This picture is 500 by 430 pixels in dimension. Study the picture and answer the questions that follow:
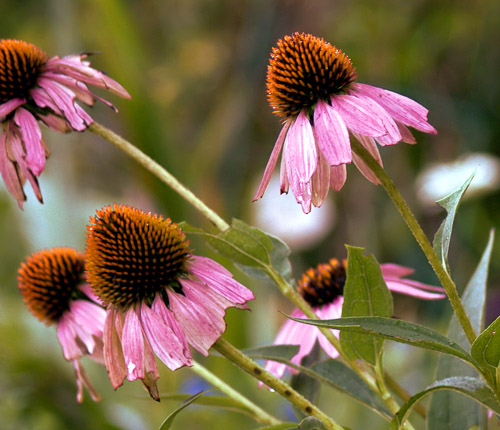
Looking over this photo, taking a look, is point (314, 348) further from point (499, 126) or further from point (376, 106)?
point (499, 126)

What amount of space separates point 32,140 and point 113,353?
0.12m

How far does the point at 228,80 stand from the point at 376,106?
218cm

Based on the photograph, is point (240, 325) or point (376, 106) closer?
point (376, 106)

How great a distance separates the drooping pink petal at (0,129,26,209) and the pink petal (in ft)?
0.33

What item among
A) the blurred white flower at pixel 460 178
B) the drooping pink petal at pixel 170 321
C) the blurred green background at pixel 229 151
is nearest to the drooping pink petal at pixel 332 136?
the drooping pink petal at pixel 170 321

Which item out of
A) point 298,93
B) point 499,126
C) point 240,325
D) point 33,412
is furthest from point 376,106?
point 499,126

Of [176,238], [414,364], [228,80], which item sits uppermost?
[176,238]

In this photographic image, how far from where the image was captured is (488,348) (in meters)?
0.29

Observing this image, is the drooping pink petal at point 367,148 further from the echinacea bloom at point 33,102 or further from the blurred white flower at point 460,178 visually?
the blurred white flower at point 460,178

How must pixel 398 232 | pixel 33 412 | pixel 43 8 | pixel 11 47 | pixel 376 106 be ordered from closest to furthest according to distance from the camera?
pixel 376 106
pixel 11 47
pixel 33 412
pixel 398 232
pixel 43 8

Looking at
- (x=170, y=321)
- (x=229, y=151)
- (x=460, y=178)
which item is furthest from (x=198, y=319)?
(x=229, y=151)

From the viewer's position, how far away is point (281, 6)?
221 cm

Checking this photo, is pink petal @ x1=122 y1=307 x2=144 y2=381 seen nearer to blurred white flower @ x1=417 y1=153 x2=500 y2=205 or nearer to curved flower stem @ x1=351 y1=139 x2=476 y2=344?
curved flower stem @ x1=351 y1=139 x2=476 y2=344

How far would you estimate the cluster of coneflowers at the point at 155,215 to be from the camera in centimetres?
33
